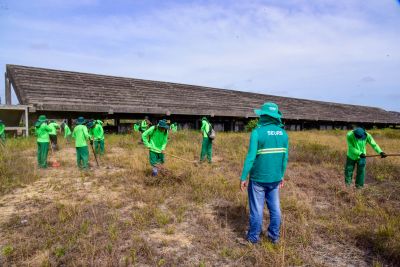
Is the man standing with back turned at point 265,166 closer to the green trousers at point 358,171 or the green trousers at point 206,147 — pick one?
the green trousers at point 358,171

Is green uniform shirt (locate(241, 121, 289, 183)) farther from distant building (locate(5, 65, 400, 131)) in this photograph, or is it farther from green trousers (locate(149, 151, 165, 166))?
distant building (locate(5, 65, 400, 131))

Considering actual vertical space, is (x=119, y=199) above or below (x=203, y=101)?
below

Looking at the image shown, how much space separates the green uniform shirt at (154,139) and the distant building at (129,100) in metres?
8.43

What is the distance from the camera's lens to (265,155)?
449cm

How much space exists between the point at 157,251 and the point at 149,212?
138cm

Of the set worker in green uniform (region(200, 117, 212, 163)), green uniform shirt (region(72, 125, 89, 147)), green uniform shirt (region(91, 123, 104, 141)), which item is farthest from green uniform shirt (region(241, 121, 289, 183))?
green uniform shirt (region(91, 123, 104, 141))

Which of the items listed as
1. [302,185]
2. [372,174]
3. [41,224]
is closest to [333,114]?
[372,174]

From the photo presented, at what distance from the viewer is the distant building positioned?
51.4 feet

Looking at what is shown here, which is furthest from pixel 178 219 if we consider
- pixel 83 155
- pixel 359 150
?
pixel 83 155

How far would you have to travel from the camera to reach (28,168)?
29.6ft

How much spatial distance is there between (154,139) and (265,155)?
425 cm

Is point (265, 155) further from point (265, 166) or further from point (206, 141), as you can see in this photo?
point (206, 141)

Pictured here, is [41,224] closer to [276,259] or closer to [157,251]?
[157,251]

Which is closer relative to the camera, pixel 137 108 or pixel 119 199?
pixel 119 199
